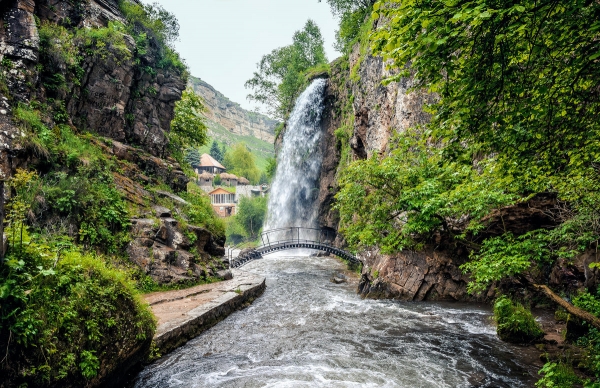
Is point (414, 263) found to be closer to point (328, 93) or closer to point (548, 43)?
point (548, 43)

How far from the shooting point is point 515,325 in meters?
8.08

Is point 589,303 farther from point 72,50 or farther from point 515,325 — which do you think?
point 72,50

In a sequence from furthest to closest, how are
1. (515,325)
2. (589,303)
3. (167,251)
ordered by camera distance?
1. (167,251)
2. (515,325)
3. (589,303)

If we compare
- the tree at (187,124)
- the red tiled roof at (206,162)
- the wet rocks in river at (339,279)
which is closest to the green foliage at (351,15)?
the tree at (187,124)

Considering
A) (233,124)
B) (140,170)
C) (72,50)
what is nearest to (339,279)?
(140,170)

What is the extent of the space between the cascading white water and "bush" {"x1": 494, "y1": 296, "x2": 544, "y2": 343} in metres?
23.8

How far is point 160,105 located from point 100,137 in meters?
5.56

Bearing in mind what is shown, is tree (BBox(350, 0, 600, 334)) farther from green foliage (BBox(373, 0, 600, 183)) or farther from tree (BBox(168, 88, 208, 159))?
tree (BBox(168, 88, 208, 159))

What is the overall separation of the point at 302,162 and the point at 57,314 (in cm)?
2962

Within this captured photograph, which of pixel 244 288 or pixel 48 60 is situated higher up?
pixel 48 60

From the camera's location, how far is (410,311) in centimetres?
1145

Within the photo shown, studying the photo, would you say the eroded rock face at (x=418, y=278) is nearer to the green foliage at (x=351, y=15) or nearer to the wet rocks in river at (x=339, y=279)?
the wet rocks in river at (x=339, y=279)

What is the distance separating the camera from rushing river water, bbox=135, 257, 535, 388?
20.6 feet

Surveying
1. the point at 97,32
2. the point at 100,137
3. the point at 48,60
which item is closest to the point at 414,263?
the point at 100,137
